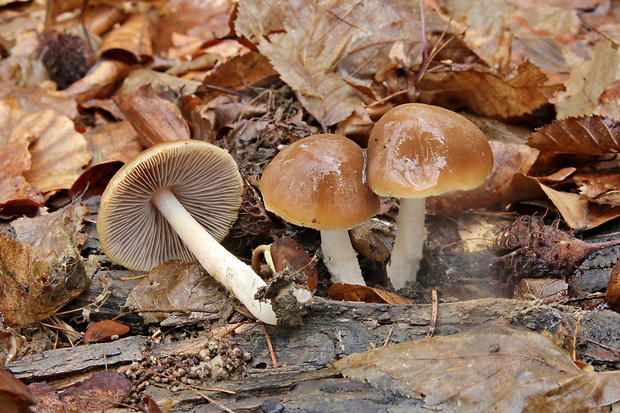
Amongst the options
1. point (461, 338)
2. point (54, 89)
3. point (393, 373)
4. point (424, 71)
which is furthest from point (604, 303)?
point (54, 89)

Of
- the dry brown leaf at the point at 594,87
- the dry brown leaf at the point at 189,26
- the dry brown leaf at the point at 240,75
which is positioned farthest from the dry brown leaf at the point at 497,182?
the dry brown leaf at the point at 189,26

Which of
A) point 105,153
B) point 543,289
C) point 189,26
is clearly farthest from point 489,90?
point 189,26

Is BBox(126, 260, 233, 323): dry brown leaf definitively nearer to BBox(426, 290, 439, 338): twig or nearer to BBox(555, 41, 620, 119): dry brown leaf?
BBox(426, 290, 439, 338): twig

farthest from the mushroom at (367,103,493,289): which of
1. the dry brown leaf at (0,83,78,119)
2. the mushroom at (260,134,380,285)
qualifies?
the dry brown leaf at (0,83,78,119)

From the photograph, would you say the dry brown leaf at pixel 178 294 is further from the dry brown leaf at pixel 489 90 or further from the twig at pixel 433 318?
the dry brown leaf at pixel 489 90

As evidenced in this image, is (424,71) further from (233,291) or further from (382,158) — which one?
(233,291)
